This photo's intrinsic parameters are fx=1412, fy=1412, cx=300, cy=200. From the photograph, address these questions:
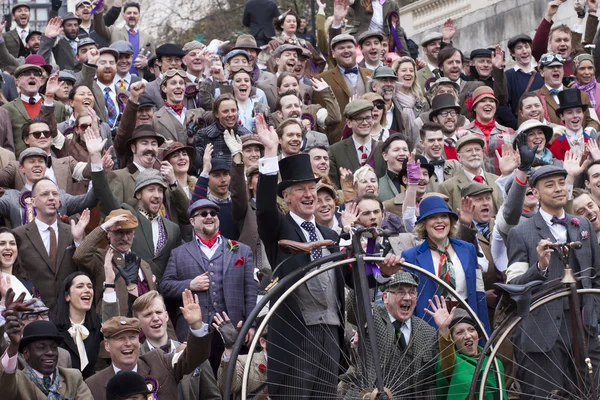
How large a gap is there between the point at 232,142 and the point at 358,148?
5.39ft

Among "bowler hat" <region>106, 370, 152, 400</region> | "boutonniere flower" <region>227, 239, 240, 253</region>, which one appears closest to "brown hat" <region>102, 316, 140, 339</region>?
"bowler hat" <region>106, 370, 152, 400</region>

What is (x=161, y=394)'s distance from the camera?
35.7 feet

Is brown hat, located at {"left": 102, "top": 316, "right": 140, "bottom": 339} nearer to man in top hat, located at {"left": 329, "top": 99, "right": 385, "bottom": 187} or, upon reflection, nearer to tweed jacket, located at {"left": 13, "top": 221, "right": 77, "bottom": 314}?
tweed jacket, located at {"left": 13, "top": 221, "right": 77, "bottom": 314}

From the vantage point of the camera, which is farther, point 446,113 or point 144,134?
point 446,113

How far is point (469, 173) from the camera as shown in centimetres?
1414

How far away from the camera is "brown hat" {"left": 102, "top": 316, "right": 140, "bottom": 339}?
1086 centimetres

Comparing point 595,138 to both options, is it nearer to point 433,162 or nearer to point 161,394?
point 433,162

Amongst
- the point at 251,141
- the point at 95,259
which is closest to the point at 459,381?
the point at 95,259

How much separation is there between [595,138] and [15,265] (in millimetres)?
6640

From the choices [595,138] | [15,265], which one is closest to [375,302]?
[15,265]

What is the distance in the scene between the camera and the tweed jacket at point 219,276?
39.8 feet

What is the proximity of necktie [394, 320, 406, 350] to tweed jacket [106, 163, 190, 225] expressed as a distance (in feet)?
11.4

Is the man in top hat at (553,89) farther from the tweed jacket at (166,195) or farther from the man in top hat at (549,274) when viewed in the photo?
the tweed jacket at (166,195)

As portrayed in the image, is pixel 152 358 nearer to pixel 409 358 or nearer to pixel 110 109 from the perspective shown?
pixel 409 358
